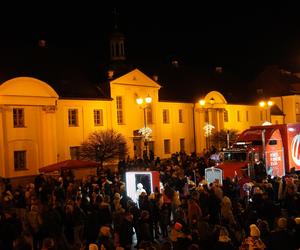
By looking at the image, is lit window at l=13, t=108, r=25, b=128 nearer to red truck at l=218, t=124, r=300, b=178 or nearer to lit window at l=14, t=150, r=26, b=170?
lit window at l=14, t=150, r=26, b=170

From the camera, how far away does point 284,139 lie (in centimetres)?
2892

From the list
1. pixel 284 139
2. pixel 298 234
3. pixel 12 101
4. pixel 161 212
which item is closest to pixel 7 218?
pixel 161 212

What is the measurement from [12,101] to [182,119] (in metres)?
20.7

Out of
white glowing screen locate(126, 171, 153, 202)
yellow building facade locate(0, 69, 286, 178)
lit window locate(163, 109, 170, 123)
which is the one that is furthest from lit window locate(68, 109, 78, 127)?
white glowing screen locate(126, 171, 153, 202)

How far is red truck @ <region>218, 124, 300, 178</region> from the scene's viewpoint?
26.5 meters

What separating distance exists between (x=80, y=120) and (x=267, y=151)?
17046 mm

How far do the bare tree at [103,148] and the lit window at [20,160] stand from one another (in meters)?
4.01

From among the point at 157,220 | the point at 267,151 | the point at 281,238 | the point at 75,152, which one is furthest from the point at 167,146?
the point at 281,238

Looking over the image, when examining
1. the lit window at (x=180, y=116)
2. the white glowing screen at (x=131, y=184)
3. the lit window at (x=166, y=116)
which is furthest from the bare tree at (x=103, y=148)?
the lit window at (x=180, y=116)

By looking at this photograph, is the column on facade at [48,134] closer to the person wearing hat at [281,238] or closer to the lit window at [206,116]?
the lit window at [206,116]

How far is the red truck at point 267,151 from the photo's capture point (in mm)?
26547

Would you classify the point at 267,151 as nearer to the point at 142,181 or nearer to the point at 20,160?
the point at 142,181

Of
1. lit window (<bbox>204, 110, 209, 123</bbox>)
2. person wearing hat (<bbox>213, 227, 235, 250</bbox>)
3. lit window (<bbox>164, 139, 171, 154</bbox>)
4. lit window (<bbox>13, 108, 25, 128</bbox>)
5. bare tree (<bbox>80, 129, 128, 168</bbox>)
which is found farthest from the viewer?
lit window (<bbox>204, 110, 209, 123</bbox>)

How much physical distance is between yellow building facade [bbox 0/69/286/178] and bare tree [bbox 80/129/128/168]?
9.21 feet
